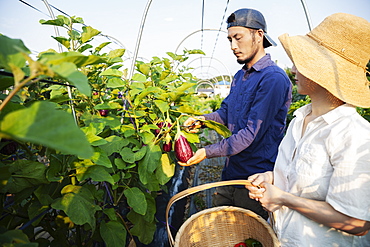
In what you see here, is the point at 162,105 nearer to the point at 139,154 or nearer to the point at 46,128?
the point at 139,154

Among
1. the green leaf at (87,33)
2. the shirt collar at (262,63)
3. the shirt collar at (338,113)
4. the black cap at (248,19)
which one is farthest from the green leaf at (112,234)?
the black cap at (248,19)

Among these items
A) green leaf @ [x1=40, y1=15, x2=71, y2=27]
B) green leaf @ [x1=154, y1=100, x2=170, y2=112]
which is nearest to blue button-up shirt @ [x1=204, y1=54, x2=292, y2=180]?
green leaf @ [x1=154, y1=100, x2=170, y2=112]

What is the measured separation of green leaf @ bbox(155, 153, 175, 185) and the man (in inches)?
5.0

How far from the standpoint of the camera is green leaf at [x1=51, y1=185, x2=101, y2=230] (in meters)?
0.62

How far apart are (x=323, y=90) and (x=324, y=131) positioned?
15 centimetres

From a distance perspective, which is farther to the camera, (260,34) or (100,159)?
(260,34)

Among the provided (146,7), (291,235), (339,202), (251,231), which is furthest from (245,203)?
(146,7)

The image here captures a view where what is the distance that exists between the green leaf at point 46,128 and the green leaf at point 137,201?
68 cm

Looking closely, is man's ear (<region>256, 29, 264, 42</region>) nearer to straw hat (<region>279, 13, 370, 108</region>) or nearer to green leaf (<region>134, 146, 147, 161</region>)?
straw hat (<region>279, 13, 370, 108</region>)

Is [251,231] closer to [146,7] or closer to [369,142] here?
[369,142]

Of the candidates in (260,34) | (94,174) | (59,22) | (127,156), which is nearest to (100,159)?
(94,174)

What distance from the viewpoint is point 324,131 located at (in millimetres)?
726

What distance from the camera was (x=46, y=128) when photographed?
0.87 feet

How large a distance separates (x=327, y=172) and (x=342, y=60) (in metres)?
0.36
